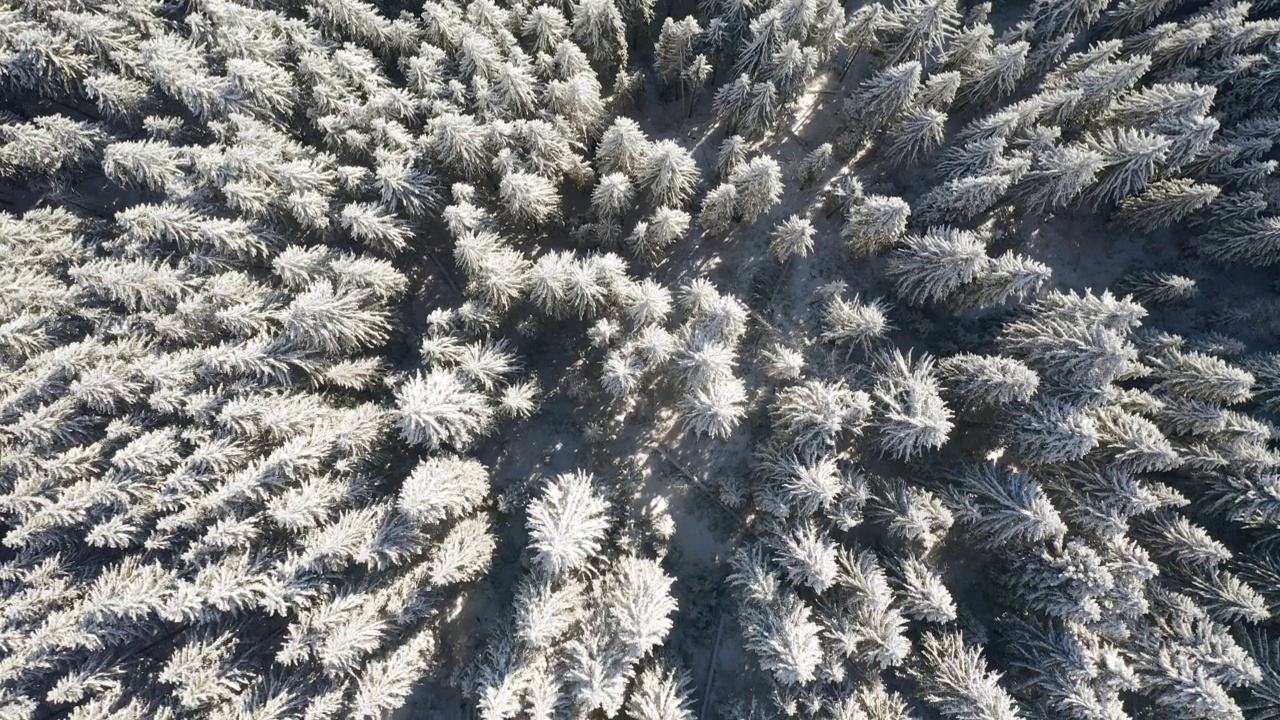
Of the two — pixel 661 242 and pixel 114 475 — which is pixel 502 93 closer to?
pixel 661 242

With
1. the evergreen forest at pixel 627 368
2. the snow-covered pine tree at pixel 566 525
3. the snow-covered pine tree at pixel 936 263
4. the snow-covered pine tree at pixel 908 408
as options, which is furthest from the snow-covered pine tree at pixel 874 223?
the snow-covered pine tree at pixel 566 525

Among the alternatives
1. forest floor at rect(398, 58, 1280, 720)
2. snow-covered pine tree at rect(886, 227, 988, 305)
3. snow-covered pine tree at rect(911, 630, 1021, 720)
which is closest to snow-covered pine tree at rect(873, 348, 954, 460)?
snow-covered pine tree at rect(886, 227, 988, 305)

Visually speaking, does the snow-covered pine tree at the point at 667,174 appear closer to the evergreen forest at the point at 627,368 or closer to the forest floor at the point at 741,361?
the evergreen forest at the point at 627,368

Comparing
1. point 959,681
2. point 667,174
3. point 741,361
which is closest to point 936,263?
point 741,361

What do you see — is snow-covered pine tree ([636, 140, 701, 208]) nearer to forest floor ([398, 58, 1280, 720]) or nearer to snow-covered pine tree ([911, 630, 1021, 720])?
forest floor ([398, 58, 1280, 720])

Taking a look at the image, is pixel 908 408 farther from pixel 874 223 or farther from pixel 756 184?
pixel 756 184

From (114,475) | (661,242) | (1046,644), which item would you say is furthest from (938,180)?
(114,475)
